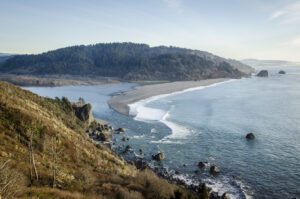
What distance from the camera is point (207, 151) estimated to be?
→ 234 feet

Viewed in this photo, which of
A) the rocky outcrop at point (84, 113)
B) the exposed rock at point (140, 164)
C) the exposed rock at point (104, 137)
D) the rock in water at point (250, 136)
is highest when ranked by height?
the rocky outcrop at point (84, 113)

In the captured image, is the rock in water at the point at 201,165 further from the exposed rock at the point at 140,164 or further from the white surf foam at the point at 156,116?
the white surf foam at the point at 156,116

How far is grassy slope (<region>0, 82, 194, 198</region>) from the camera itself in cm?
3572

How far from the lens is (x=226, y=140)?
78812mm

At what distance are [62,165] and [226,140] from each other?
143 feet

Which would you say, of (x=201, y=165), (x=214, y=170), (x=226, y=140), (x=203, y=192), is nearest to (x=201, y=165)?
(x=201, y=165)

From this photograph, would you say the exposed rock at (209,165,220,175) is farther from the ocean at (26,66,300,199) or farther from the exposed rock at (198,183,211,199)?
the exposed rock at (198,183,211,199)

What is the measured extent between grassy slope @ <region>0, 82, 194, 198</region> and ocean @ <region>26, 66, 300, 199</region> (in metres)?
12.7

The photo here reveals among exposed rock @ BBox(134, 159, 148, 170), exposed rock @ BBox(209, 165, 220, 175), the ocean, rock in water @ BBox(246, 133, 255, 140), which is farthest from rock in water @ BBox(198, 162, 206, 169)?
rock in water @ BBox(246, 133, 255, 140)

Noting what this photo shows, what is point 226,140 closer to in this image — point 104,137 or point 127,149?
point 127,149

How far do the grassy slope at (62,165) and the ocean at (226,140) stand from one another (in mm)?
12692

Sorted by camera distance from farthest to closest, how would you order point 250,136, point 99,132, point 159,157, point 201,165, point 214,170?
point 99,132 → point 250,136 → point 159,157 → point 201,165 → point 214,170

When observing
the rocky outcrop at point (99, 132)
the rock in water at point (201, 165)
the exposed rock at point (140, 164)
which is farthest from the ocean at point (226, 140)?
the rocky outcrop at point (99, 132)

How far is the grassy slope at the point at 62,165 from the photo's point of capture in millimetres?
35719
